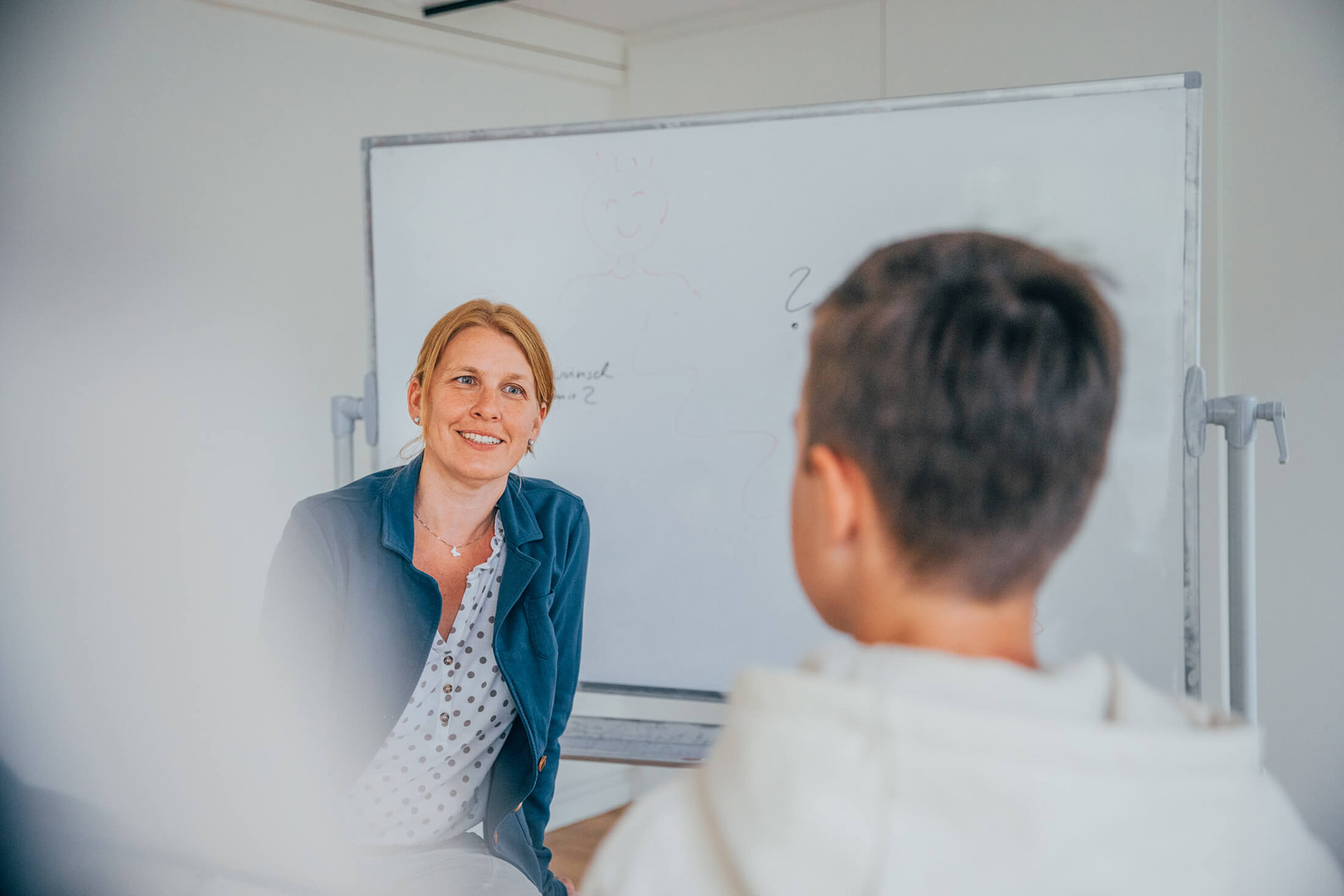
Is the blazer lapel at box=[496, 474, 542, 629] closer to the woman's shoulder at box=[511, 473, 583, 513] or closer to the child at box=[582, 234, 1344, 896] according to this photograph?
the woman's shoulder at box=[511, 473, 583, 513]

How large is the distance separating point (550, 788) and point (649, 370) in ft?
1.99

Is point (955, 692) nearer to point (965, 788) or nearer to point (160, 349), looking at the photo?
point (965, 788)

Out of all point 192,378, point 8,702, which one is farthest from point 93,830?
point 192,378

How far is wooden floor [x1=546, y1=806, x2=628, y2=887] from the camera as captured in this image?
2.33m

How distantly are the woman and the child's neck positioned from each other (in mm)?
781

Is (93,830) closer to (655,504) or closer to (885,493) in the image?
(655,504)

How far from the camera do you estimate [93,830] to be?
6.30 ft

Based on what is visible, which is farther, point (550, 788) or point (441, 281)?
point (441, 281)

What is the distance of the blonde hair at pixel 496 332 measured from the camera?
1386mm

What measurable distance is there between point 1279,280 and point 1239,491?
77 centimetres

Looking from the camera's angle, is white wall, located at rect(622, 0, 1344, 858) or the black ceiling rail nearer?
white wall, located at rect(622, 0, 1344, 858)

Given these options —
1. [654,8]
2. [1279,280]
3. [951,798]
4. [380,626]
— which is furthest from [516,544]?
[654,8]

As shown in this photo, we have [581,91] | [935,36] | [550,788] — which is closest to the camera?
[550,788]

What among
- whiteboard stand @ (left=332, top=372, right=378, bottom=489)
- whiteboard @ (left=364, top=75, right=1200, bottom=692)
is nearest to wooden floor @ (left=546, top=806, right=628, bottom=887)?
whiteboard @ (left=364, top=75, right=1200, bottom=692)
